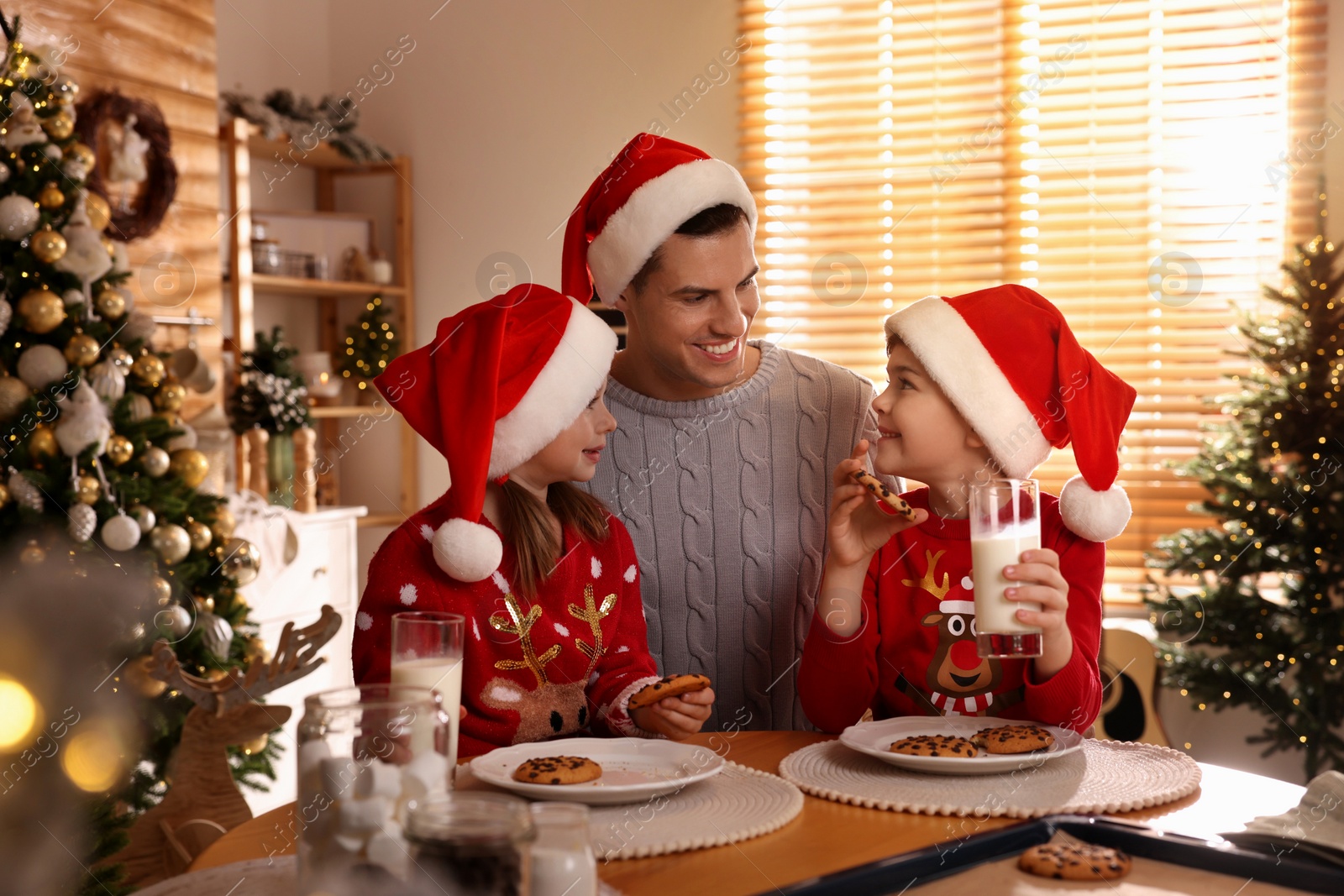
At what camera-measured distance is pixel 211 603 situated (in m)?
2.64

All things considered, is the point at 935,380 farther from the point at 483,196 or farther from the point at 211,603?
the point at 483,196

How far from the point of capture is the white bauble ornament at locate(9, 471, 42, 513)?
2.32 meters

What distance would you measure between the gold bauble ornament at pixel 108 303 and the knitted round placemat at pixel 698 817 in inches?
73.7

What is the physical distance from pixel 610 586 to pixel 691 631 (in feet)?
1.12

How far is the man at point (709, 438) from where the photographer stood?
199 centimetres

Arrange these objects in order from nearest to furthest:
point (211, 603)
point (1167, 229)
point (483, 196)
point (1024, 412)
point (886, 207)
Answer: point (1024, 412) < point (211, 603) < point (1167, 229) < point (886, 207) < point (483, 196)

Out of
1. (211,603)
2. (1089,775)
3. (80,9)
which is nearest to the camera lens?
(1089,775)

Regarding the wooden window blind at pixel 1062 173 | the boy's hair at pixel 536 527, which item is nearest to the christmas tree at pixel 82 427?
the boy's hair at pixel 536 527

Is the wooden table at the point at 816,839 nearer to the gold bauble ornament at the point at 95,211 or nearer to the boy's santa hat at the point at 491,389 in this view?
the boy's santa hat at the point at 491,389

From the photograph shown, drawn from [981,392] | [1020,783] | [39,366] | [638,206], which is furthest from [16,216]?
[1020,783]

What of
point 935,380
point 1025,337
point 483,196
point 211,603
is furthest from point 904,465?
point 483,196

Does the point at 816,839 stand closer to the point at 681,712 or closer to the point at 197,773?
the point at 681,712

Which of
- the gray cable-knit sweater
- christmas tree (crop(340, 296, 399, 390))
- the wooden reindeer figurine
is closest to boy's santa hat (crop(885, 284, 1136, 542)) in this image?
the gray cable-knit sweater

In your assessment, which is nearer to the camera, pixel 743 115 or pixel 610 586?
pixel 610 586
